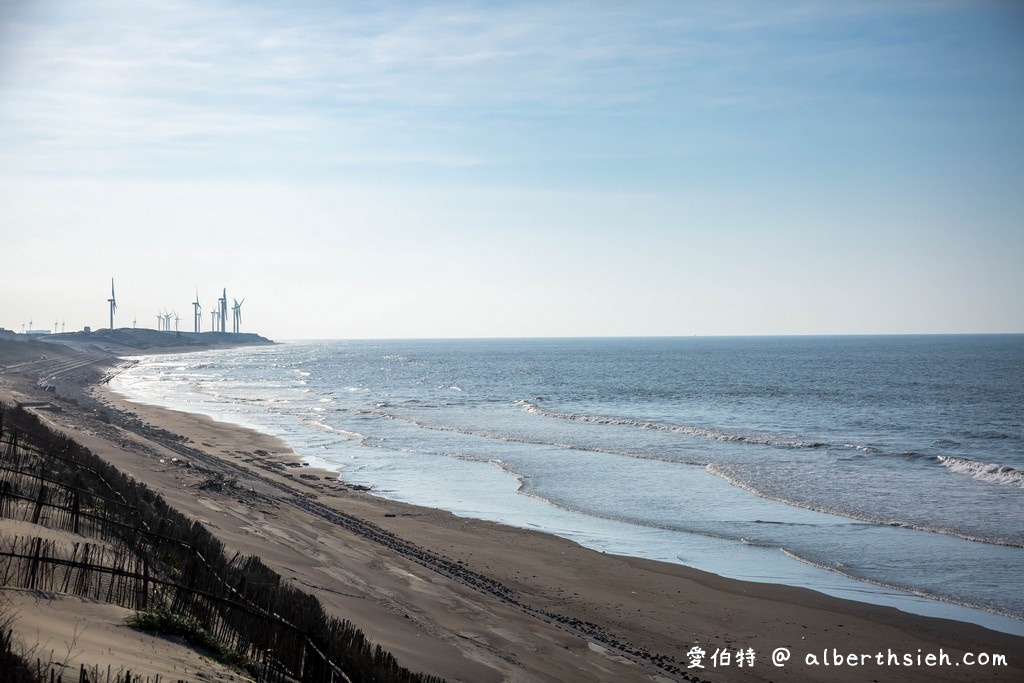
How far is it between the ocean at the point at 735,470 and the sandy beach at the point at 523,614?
6.01ft

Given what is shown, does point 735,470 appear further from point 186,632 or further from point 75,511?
point 186,632

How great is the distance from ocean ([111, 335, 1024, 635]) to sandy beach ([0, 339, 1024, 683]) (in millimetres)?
1833

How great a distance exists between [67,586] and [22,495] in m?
4.34

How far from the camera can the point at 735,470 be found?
3269 cm

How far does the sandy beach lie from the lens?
11.2 m

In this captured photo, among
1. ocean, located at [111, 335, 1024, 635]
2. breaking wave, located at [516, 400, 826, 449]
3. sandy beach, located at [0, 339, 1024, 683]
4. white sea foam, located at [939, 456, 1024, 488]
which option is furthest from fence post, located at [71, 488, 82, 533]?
breaking wave, located at [516, 400, 826, 449]

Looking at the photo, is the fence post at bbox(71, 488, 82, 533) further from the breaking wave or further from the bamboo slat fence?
the breaking wave

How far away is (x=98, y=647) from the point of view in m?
7.61

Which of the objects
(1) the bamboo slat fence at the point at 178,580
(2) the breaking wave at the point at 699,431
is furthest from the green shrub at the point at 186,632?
(2) the breaking wave at the point at 699,431

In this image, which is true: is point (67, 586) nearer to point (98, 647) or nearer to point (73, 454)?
point (98, 647)

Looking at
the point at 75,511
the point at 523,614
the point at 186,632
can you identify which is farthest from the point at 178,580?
the point at 523,614

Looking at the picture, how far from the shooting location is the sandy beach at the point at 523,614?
11.2m

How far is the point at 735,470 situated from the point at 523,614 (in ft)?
66.0

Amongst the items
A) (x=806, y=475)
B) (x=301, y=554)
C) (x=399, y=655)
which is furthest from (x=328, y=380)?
(x=399, y=655)
